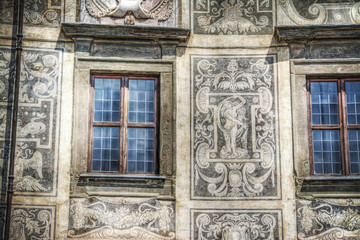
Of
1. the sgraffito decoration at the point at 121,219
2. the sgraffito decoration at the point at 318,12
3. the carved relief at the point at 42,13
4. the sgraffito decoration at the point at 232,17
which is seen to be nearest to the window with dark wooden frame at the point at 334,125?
the sgraffito decoration at the point at 318,12

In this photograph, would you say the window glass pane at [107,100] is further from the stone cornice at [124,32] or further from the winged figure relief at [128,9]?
the winged figure relief at [128,9]

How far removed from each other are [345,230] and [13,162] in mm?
5197

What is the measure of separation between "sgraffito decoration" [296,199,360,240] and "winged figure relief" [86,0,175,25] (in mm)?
3833

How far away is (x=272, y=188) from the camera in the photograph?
9961 mm

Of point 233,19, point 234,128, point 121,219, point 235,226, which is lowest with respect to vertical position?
point 235,226

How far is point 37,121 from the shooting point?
10023mm

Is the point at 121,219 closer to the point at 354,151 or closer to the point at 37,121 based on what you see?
the point at 37,121

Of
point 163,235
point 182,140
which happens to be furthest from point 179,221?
point 182,140

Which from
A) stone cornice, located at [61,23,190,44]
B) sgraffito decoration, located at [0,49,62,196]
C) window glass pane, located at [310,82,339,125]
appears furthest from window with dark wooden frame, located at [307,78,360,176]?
sgraffito decoration, located at [0,49,62,196]

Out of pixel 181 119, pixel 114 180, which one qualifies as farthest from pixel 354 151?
pixel 114 180

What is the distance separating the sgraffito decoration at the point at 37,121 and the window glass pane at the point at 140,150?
3.85 ft

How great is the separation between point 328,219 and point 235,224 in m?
1.43

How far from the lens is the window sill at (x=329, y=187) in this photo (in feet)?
32.5

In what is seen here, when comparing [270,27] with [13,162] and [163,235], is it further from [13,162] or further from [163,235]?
[13,162]
